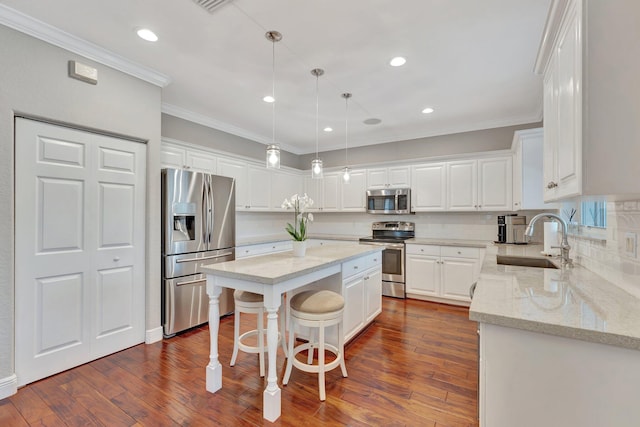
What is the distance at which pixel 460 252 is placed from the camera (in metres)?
4.14

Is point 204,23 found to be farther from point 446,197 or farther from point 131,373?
point 446,197

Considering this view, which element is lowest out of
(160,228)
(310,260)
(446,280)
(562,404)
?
(446,280)

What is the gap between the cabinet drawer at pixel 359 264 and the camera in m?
2.77

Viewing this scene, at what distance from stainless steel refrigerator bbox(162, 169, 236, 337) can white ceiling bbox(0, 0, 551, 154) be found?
1.10 meters

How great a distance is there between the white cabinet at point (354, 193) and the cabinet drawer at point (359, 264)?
1.97 metres

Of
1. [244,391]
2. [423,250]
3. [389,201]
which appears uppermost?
[389,201]

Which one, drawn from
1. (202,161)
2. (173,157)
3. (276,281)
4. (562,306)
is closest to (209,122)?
(202,161)

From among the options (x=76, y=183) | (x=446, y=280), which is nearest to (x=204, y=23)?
(x=76, y=183)

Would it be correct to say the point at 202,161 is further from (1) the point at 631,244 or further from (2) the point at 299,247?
(1) the point at 631,244

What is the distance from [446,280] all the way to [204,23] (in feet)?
13.7

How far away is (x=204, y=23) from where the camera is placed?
2.17 m

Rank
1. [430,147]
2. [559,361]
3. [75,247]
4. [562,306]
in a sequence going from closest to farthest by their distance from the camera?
1. [559,361]
2. [562,306]
3. [75,247]
4. [430,147]

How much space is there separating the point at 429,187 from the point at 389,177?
69 centimetres

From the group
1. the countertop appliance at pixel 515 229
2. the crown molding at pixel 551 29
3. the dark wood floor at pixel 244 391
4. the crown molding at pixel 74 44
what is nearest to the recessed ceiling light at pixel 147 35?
the crown molding at pixel 74 44
